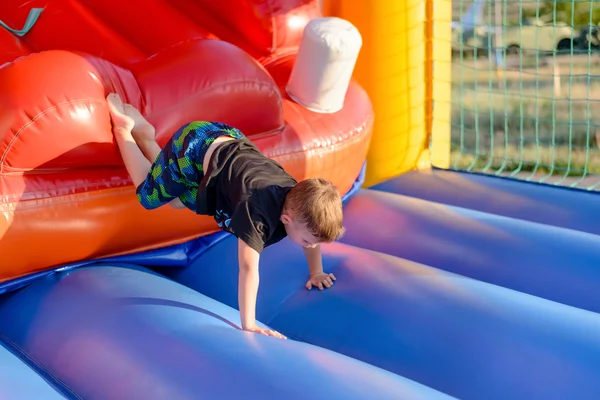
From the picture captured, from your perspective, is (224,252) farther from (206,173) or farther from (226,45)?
(226,45)

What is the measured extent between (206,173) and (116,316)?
41cm

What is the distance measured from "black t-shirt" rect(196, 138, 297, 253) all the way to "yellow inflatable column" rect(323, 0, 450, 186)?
1.00 meters

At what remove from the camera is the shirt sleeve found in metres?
1.53

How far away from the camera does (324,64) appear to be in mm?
2160

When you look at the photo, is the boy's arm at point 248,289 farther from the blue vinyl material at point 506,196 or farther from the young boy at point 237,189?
the blue vinyl material at point 506,196

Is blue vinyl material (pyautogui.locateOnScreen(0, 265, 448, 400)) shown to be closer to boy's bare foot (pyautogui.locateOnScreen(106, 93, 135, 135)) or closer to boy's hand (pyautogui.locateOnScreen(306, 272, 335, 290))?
boy's hand (pyautogui.locateOnScreen(306, 272, 335, 290))

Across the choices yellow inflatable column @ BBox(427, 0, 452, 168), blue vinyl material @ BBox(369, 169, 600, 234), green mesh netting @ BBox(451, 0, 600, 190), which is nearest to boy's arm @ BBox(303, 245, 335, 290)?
blue vinyl material @ BBox(369, 169, 600, 234)

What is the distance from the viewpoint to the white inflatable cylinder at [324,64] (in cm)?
213

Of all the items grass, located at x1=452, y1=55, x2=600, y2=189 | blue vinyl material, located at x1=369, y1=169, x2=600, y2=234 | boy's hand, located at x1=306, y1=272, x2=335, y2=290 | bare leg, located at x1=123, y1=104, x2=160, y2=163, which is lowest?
grass, located at x1=452, y1=55, x2=600, y2=189

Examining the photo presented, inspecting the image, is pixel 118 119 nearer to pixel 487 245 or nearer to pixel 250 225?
pixel 250 225

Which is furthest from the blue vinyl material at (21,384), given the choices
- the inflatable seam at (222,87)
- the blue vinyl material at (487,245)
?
the blue vinyl material at (487,245)

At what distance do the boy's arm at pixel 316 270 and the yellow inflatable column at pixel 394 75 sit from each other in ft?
3.35

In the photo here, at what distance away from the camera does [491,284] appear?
164 cm

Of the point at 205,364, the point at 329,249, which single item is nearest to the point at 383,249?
the point at 329,249
